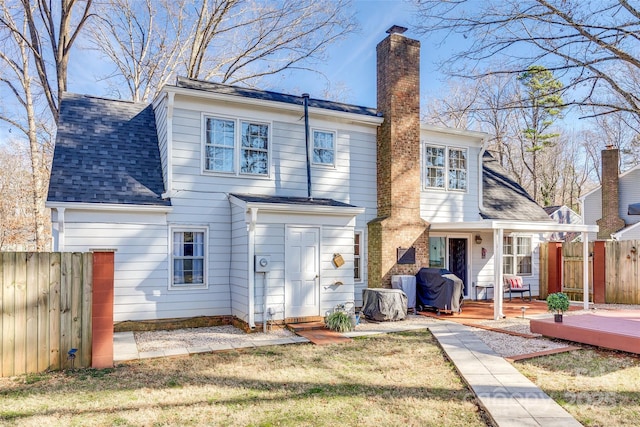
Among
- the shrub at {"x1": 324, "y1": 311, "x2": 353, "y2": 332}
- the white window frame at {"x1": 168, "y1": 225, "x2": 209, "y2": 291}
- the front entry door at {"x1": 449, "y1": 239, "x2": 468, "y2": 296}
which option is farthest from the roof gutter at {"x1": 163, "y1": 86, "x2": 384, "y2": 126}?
the shrub at {"x1": 324, "y1": 311, "x2": 353, "y2": 332}

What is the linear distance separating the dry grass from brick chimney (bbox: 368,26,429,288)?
471 cm

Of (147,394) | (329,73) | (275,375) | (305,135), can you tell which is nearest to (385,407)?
(275,375)

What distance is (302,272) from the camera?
935cm

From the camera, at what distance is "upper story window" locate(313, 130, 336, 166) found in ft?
36.1

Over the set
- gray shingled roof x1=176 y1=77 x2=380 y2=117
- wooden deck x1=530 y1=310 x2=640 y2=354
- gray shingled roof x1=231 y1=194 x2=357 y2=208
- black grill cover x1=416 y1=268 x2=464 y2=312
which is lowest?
wooden deck x1=530 y1=310 x2=640 y2=354

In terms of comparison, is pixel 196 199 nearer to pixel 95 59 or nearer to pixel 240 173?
pixel 240 173

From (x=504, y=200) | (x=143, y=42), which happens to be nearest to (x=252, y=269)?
(x=504, y=200)

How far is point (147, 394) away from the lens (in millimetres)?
5090

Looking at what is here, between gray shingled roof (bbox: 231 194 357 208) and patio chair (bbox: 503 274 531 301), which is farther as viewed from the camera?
patio chair (bbox: 503 274 531 301)

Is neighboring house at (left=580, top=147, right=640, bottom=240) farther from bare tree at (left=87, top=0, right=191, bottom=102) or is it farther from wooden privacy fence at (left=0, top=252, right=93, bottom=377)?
wooden privacy fence at (left=0, top=252, right=93, bottom=377)

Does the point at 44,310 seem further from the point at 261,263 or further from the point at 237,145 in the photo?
the point at 237,145

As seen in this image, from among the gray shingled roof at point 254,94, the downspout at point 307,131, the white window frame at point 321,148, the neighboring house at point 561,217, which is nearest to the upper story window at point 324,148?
the white window frame at point 321,148

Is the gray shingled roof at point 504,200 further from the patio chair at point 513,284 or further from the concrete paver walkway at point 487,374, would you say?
the concrete paver walkway at point 487,374

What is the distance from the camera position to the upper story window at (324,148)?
36.1 ft
